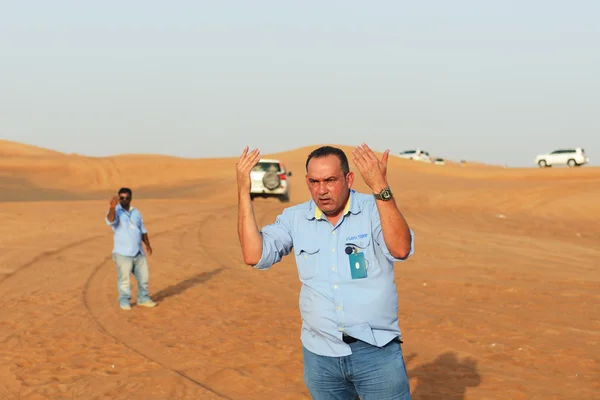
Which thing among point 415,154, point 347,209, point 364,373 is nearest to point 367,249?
point 347,209

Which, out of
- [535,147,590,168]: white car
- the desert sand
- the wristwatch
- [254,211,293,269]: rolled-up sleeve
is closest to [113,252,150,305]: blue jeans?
the desert sand

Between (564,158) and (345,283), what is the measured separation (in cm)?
5622

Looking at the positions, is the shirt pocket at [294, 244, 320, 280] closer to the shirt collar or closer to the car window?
the shirt collar

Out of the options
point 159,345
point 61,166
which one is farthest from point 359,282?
point 61,166

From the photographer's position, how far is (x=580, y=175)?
4466 centimetres

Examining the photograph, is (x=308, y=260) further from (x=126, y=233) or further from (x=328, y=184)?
(x=126, y=233)

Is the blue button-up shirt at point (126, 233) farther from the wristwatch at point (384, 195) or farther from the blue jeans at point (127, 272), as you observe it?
the wristwatch at point (384, 195)

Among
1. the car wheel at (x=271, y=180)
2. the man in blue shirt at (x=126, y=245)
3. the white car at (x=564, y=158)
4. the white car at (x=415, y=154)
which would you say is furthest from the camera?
the white car at (x=415, y=154)

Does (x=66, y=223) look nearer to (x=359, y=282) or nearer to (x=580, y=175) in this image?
(x=359, y=282)

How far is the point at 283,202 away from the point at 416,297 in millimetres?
19189

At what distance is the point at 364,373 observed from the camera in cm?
A: 358

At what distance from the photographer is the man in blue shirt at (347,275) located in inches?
139

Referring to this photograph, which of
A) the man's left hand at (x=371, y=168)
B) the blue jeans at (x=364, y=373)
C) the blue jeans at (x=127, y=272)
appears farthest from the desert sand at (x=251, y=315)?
the man's left hand at (x=371, y=168)

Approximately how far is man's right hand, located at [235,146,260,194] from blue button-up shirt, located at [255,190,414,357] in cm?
34
